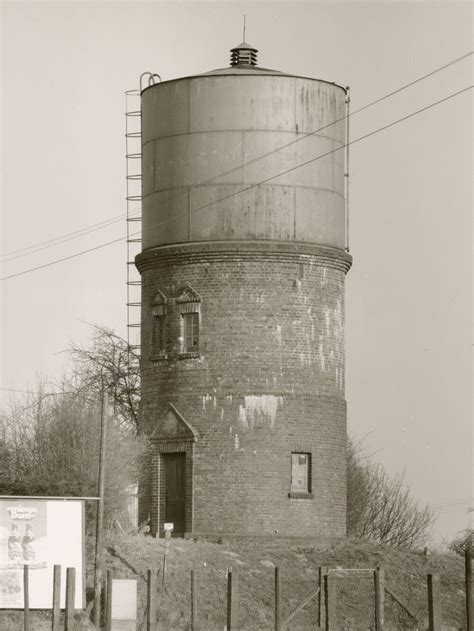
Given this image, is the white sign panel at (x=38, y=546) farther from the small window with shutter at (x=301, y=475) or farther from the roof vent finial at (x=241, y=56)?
the roof vent finial at (x=241, y=56)

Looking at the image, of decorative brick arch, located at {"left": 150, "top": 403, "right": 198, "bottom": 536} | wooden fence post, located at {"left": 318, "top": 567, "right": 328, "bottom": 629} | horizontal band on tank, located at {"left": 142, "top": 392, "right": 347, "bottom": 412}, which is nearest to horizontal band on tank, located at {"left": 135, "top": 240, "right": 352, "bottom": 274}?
horizontal band on tank, located at {"left": 142, "top": 392, "right": 347, "bottom": 412}

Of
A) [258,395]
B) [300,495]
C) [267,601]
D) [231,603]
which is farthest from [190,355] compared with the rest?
[231,603]

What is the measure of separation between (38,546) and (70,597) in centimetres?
222

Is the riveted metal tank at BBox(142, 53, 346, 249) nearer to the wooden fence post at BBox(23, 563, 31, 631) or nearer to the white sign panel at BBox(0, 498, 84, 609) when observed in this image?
the white sign panel at BBox(0, 498, 84, 609)

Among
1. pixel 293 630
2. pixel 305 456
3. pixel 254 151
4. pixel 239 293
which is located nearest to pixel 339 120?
pixel 254 151

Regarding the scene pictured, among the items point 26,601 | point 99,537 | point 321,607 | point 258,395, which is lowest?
point 321,607

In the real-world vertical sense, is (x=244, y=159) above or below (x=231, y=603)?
above

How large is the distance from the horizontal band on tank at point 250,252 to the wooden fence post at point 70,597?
41.4 ft

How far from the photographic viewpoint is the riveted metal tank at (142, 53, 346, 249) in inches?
1662

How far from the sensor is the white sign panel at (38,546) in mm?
32344

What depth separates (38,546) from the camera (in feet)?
107

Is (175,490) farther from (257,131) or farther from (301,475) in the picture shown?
(257,131)

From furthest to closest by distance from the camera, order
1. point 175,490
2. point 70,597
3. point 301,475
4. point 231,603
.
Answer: point 175,490 → point 301,475 → point 70,597 → point 231,603

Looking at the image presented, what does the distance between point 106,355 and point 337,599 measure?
16.2 metres
